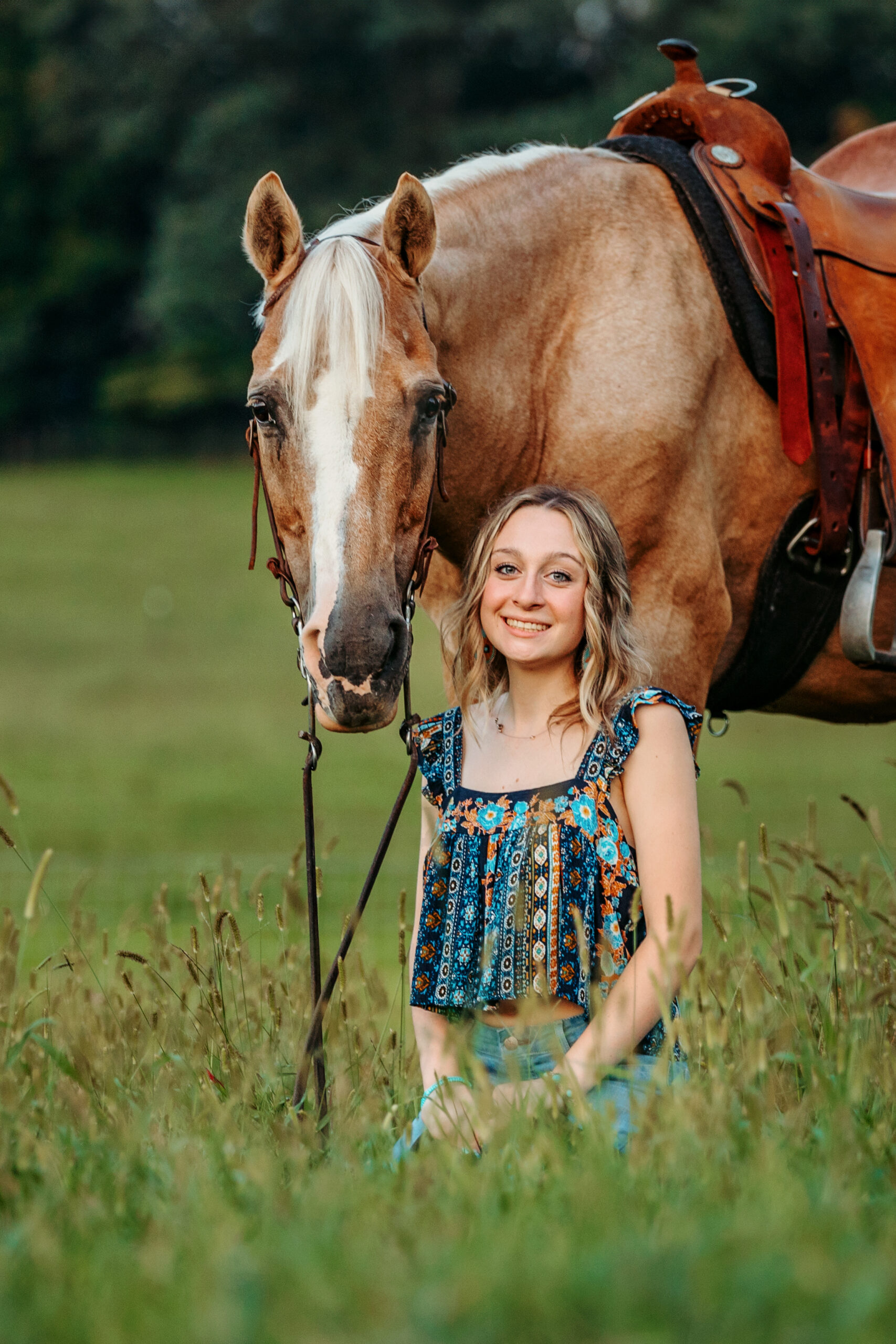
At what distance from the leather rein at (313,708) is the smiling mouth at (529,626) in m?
0.19

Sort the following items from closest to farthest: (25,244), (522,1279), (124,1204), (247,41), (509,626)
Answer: (522,1279) → (124,1204) → (509,626) → (247,41) → (25,244)

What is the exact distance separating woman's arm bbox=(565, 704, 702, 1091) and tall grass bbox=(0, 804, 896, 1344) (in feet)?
0.29

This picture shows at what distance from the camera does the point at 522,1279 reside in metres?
1.46

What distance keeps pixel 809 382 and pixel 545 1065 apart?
5.72ft

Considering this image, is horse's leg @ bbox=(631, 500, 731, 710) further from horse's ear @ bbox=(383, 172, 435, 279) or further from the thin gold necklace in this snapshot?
horse's ear @ bbox=(383, 172, 435, 279)


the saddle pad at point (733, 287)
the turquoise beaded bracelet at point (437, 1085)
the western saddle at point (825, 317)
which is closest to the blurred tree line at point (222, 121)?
the western saddle at point (825, 317)

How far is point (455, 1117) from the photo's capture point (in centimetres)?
225

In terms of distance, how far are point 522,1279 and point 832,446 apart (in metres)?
2.33

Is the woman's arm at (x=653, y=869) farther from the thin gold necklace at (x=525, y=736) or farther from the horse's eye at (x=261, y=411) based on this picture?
the horse's eye at (x=261, y=411)

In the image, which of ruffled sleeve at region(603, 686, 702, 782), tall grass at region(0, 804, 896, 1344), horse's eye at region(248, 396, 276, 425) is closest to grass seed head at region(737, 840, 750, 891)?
tall grass at region(0, 804, 896, 1344)

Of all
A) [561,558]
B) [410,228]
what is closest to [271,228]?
[410,228]

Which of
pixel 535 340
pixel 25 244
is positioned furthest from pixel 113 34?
pixel 535 340

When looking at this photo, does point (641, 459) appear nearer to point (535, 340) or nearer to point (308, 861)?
point (535, 340)

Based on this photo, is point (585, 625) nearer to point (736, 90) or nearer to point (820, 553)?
point (820, 553)
